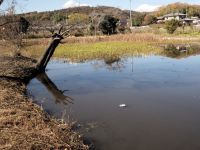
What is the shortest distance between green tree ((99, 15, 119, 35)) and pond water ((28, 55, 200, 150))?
2882cm

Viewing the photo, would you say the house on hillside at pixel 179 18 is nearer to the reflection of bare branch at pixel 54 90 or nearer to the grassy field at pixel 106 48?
the grassy field at pixel 106 48

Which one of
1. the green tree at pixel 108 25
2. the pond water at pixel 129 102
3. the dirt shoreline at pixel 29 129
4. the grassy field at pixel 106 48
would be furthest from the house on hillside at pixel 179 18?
the dirt shoreline at pixel 29 129

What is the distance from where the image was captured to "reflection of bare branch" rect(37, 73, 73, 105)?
13.0 m

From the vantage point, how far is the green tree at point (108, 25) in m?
50.4

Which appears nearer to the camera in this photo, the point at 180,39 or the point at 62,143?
the point at 62,143

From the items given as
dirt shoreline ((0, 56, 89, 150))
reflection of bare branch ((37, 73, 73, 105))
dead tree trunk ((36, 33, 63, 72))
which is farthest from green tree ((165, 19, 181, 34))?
dirt shoreline ((0, 56, 89, 150))

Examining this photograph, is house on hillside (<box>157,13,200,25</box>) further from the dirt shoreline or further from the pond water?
the dirt shoreline

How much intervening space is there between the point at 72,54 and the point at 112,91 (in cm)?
1549

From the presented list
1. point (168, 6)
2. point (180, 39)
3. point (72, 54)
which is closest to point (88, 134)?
point (72, 54)

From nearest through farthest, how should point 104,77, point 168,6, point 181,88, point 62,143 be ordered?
1. point 62,143
2. point 181,88
3. point 104,77
4. point 168,6

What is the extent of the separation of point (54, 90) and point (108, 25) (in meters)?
36.4

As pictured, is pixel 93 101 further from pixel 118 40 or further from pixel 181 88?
pixel 118 40

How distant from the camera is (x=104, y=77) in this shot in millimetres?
18000

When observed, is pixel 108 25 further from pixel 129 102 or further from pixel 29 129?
pixel 29 129
